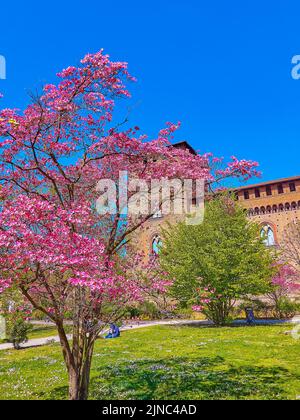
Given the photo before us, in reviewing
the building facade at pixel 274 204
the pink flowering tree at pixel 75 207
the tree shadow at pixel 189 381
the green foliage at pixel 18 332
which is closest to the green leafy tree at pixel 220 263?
the green foliage at pixel 18 332

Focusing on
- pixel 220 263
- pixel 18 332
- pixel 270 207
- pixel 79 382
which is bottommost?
pixel 79 382

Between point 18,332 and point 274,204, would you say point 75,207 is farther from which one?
point 274,204

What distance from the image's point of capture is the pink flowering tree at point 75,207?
5324 millimetres

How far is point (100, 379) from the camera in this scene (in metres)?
9.19

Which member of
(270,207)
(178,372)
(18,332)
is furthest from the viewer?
(270,207)

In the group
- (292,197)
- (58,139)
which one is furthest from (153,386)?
(292,197)

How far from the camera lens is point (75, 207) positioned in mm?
6367

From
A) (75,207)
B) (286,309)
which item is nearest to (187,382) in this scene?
(75,207)

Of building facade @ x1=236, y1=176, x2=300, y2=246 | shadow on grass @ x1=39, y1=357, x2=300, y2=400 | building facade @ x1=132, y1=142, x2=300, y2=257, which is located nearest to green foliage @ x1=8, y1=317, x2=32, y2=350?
shadow on grass @ x1=39, y1=357, x2=300, y2=400

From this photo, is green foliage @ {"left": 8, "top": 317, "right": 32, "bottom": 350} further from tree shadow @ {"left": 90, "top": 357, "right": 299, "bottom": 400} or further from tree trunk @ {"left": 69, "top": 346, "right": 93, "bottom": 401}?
tree trunk @ {"left": 69, "top": 346, "right": 93, "bottom": 401}

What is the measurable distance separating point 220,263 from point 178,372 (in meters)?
14.1

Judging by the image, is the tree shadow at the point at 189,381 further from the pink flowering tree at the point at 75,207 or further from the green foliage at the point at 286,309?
the green foliage at the point at 286,309

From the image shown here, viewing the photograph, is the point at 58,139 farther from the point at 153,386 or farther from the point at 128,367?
the point at 128,367

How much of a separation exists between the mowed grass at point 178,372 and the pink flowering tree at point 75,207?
218 cm
